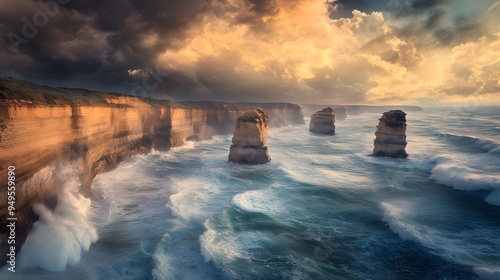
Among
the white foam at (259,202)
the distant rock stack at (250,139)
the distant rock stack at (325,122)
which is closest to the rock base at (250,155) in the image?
the distant rock stack at (250,139)

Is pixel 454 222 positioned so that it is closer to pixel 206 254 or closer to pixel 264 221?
pixel 264 221

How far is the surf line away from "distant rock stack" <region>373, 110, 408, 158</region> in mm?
33559

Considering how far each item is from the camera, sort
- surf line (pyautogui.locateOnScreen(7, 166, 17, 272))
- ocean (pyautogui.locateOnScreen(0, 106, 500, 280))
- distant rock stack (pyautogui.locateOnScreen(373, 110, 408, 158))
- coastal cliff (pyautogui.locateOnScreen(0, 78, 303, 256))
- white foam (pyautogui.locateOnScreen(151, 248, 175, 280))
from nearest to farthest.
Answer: surf line (pyautogui.locateOnScreen(7, 166, 17, 272))
white foam (pyautogui.locateOnScreen(151, 248, 175, 280))
ocean (pyautogui.locateOnScreen(0, 106, 500, 280))
coastal cliff (pyautogui.locateOnScreen(0, 78, 303, 256))
distant rock stack (pyautogui.locateOnScreen(373, 110, 408, 158))

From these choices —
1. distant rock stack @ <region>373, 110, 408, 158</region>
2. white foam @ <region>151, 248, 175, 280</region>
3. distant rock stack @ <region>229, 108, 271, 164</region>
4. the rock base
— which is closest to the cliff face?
white foam @ <region>151, 248, 175, 280</region>

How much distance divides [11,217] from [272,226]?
454 inches

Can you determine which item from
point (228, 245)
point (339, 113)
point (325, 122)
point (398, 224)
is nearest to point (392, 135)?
point (398, 224)

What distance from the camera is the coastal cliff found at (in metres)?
11.0

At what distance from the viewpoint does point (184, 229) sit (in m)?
13.2

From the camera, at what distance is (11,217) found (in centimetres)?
1009

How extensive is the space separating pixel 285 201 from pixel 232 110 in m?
47.0

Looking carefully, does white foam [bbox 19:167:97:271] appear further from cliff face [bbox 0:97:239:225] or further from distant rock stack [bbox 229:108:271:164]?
distant rock stack [bbox 229:108:271:164]

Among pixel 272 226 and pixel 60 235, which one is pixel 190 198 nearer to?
pixel 272 226

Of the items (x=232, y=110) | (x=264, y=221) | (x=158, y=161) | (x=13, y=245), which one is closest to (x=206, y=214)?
(x=264, y=221)

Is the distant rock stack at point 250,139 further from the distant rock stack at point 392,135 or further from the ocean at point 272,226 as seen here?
the distant rock stack at point 392,135
